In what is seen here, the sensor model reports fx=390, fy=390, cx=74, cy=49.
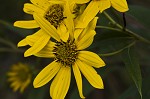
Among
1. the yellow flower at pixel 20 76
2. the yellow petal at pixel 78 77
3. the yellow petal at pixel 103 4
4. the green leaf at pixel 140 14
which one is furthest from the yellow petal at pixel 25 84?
the yellow petal at pixel 103 4

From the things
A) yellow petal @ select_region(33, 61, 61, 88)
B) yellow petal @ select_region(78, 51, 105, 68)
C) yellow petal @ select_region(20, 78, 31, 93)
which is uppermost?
yellow petal @ select_region(78, 51, 105, 68)

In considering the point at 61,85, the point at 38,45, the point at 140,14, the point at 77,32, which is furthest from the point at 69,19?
the point at 140,14

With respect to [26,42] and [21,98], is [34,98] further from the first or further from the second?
[21,98]

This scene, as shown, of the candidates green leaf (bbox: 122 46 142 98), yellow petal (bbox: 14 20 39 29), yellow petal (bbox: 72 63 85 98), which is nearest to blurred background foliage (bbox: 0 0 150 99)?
green leaf (bbox: 122 46 142 98)

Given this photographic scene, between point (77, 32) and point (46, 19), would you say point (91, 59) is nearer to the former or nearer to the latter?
point (77, 32)

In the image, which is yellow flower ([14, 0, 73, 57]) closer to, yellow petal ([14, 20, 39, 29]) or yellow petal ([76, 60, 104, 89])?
yellow petal ([14, 20, 39, 29])

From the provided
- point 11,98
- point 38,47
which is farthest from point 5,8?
point 38,47

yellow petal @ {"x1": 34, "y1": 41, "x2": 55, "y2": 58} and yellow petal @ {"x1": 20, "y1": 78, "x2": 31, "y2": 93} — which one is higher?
yellow petal @ {"x1": 34, "y1": 41, "x2": 55, "y2": 58}
